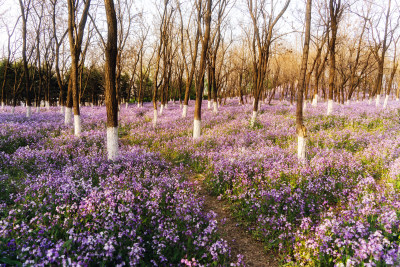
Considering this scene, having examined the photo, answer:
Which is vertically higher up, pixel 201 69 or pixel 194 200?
pixel 201 69

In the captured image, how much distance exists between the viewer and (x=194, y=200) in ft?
17.0

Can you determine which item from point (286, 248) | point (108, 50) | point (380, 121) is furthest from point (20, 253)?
point (380, 121)

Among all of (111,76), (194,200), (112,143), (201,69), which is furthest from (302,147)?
(111,76)

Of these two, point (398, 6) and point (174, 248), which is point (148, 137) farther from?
point (398, 6)

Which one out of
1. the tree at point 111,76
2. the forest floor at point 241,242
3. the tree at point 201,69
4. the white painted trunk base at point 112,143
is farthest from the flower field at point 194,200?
the tree at point 201,69

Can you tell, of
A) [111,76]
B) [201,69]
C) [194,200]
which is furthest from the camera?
[201,69]

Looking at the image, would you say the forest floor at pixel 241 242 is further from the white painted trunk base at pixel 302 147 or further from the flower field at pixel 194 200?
the white painted trunk base at pixel 302 147

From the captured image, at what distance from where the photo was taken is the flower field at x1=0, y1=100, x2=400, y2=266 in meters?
3.32

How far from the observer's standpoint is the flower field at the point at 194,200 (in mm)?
3320

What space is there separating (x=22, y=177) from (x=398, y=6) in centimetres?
3046

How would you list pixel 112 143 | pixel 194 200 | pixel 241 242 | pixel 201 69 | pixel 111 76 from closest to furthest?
pixel 241 242
pixel 194 200
pixel 111 76
pixel 112 143
pixel 201 69

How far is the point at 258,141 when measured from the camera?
1093cm

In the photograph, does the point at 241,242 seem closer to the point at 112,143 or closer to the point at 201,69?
the point at 112,143

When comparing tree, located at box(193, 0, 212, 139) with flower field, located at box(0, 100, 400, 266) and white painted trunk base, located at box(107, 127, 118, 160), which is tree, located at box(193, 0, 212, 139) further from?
white painted trunk base, located at box(107, 127, 118, 160)
